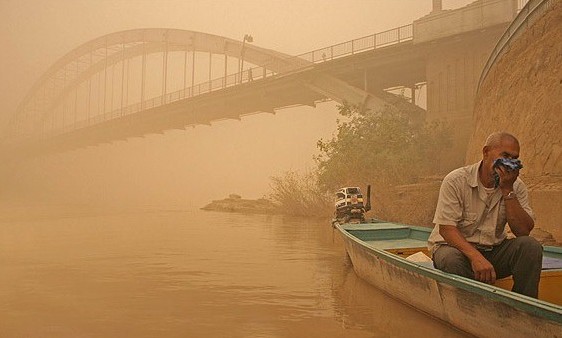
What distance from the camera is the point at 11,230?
1539 centimetres

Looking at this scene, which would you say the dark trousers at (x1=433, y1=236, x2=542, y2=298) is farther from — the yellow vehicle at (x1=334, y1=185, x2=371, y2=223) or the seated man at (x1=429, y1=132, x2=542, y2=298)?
the yellow vehicle at (x1=334, y1=185, x2=371, y2=223)

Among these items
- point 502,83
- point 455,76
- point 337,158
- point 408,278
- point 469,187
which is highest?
point 455,76

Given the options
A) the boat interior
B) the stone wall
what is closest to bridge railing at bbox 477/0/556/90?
the stone wall

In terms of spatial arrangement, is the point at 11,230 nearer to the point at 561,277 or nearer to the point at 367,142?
the point at 367,142

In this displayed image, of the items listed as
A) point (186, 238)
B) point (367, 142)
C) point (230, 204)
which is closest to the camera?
point (186, 238)

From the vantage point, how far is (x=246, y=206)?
29281 mm

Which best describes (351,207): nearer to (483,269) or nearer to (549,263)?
(549,263)

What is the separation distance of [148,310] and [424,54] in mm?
20428

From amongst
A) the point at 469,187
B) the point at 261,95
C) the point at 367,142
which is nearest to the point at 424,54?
the point at 367,142

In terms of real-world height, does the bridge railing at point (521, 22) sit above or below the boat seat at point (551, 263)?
above

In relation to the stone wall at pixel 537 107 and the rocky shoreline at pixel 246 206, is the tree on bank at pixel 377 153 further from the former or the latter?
the stone wall at pixel 537 107

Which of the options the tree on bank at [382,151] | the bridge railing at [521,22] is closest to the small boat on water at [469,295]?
the bridge railing at [521,22]

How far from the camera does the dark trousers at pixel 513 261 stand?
368 centimetres

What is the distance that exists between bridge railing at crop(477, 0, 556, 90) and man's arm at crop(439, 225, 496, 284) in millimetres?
9989
